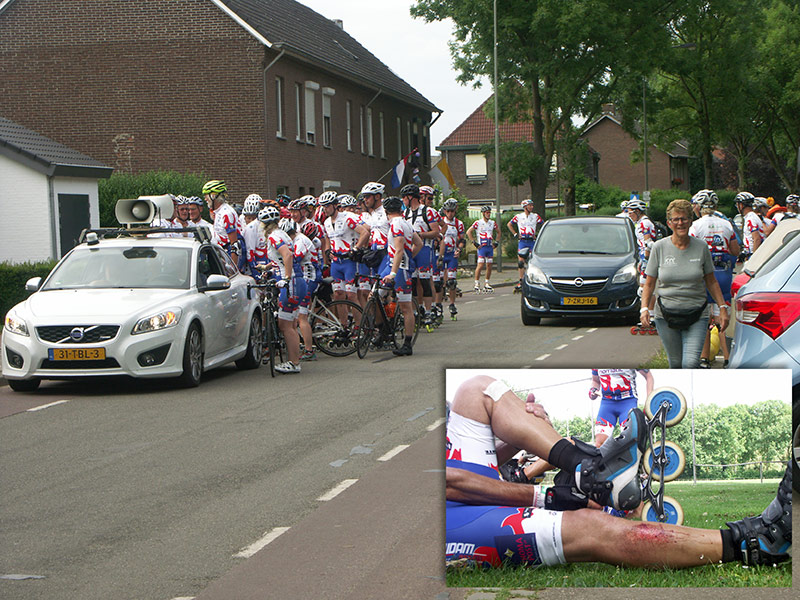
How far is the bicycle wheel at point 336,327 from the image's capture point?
16141 millimetres

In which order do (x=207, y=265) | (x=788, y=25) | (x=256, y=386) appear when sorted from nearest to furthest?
(x=256, y=386), (x=207, y=265), (x=788, y=25)

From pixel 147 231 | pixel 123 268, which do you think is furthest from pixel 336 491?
pixel 147 231

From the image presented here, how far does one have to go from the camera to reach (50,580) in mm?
5828

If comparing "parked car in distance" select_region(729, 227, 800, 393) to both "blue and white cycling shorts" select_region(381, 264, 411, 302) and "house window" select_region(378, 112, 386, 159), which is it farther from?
"house window" select_region(378, 112, 386, 159)

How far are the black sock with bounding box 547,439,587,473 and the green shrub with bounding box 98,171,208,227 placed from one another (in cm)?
2811

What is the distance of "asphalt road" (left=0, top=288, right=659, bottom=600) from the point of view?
6117mm

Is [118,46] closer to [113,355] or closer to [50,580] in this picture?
[113,355]

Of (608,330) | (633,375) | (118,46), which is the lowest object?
(608,330)

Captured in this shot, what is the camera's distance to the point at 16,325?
12.8 metres

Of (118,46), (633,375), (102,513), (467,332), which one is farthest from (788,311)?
(118,46)

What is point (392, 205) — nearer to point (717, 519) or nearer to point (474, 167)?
point (717, 519)

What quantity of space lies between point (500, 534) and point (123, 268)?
9771mm

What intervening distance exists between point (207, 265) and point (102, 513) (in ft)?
23.5

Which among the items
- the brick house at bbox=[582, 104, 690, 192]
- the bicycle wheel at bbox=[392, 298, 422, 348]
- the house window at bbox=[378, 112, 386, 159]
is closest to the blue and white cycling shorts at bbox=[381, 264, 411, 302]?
the bicycle wheel at bbox=[392, 298, 422, 348]
